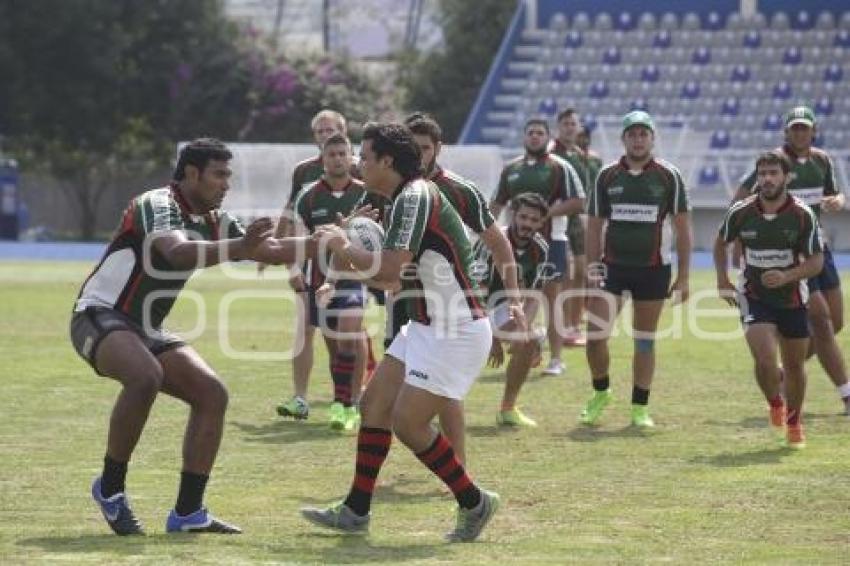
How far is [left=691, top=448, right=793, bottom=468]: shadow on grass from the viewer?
11.7 meters

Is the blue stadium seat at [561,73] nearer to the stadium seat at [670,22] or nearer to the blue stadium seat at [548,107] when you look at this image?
the blue stadium seat at [548,107]

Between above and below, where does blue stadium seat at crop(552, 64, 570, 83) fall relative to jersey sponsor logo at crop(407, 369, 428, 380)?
above

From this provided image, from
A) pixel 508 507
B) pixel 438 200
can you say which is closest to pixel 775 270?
pixel 508 507

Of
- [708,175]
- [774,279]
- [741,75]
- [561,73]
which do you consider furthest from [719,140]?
[774,279]

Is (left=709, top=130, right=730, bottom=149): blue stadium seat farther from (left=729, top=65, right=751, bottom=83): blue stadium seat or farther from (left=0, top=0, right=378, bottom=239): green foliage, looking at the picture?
(left=0, top=0, right=378, bottom=239): green foliage

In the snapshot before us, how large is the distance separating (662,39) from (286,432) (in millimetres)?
30681

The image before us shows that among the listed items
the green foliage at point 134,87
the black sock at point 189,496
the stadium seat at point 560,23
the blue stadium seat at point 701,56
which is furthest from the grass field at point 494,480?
the green foliage at point 134,87

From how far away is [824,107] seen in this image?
40438 mm

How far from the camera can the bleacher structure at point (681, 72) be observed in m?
40.3

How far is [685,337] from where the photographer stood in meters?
21.2

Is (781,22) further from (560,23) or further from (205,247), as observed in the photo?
(205,247)

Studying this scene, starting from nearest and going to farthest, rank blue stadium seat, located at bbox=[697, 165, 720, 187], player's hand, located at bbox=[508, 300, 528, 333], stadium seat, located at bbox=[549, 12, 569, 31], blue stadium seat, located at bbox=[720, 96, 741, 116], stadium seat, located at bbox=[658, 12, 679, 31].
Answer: player's hand, located at bbox=[508, 300, 528, 333] → blue stadium seat, located at bbox=[697, 165, 720, 187] → blue stadium seat, located at bbox=[720, 96, 741, 116] → stadium seat, located at bbox=[658, 12, 679, 31] → stadium seat, located at bbox=[549, 12, 569, 31]

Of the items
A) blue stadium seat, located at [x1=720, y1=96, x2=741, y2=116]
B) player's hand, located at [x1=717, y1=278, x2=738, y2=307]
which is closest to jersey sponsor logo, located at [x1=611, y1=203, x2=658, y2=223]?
player's hand, located at [x1=717, y1=278, x2=738, y2=307]

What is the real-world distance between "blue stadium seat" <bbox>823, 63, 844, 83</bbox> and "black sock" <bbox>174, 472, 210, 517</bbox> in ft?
110
